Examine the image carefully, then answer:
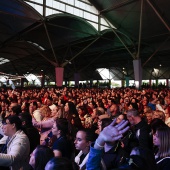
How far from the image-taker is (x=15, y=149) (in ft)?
10.5

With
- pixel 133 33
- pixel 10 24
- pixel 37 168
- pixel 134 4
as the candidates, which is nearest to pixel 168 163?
pixel 37 168

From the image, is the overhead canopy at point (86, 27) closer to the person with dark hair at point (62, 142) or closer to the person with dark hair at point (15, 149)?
the person with dark hair at point (62, 142)

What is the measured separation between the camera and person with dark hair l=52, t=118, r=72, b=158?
357 cm

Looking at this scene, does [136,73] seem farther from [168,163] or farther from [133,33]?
[168,163]

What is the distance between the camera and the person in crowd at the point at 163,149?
9.55 ft

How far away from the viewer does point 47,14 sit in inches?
926

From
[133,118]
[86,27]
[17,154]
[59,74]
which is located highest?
[86,27]

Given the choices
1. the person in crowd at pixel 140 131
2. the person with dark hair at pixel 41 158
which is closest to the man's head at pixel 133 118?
the person in crowd at pixel 140 131

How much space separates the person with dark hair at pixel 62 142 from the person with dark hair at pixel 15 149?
1.50ft

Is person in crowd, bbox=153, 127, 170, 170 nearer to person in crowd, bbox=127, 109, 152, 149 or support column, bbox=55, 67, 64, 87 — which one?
person in crowd, bbox=127, 109, 152, 149

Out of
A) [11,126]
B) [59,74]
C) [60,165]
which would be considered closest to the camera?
[60,165]

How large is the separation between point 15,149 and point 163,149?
2.08 metres

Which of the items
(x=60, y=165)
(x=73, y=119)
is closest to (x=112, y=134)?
(x=60, y=165)

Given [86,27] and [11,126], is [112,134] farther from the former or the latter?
[86,27]
